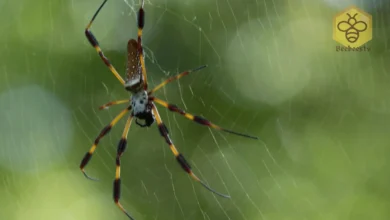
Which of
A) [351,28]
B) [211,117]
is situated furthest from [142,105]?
[211,117]

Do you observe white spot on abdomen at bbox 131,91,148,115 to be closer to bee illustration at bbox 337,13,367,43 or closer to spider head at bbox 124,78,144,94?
spider head at bbox 124,78,144,94

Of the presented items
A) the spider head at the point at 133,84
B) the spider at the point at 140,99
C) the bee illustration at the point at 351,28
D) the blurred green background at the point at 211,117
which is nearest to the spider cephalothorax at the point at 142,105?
the spider at the point at 140,99

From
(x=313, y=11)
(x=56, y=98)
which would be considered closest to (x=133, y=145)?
(x=56, y=98)

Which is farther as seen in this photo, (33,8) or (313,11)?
(33,8)

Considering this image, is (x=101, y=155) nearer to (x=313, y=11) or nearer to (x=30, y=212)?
(x=30, y=212)

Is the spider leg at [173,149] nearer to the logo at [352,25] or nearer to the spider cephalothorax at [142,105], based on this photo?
the spider cephalothorax at [142,105]

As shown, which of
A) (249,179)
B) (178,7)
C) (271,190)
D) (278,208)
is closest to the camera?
(278,208)
